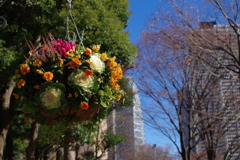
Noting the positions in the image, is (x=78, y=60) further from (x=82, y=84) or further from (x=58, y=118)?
(x=58, y=118)

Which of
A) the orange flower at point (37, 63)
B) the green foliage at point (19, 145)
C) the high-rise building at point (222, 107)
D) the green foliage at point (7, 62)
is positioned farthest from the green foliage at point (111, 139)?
the orange flower at point (37, 63)

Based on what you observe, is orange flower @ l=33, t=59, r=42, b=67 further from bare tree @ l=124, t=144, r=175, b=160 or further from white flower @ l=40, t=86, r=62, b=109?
bare tree @ l=124, t=144, r=175, b=160

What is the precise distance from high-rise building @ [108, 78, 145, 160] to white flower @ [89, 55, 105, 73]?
915 centimetres

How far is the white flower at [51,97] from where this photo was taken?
9.78 feet

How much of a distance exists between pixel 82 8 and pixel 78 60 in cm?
608

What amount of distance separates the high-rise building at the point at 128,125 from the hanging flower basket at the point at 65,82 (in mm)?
9070

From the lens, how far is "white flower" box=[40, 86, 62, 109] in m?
2.98

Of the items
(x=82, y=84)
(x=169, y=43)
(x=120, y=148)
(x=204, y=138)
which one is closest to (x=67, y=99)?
(x=82, y=84)

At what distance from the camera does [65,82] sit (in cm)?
317

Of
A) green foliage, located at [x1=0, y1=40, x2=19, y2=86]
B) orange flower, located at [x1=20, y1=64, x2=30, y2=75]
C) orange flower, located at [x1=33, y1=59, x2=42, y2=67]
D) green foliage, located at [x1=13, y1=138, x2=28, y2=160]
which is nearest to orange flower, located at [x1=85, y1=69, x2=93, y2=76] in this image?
orange flower, located at [x1=33, y1=59, x2=42, y2=67]

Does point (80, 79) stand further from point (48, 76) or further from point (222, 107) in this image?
point (222, 107)

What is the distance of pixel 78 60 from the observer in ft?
10.2

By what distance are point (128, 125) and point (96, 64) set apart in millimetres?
19438

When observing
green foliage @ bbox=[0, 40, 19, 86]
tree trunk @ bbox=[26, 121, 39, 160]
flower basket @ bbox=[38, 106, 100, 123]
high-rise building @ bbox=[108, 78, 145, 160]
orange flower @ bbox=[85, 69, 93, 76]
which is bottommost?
flower basket @ bbox=[38, 106, 100, 123]
